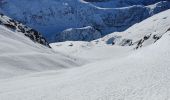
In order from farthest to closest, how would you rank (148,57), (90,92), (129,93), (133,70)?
(148,57)
(133,70)
(90,92)
(129,93)

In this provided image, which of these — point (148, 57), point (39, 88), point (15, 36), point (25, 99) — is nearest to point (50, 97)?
point (25, 99)

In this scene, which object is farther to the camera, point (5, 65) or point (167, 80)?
point (5, 65)

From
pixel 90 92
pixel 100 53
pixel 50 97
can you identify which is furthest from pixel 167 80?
pixel 100 53

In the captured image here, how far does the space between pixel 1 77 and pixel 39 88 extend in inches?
723

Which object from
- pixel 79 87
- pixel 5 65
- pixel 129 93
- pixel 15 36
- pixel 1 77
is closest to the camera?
pixel 129 93

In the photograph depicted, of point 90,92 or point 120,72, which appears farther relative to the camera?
point 120,72

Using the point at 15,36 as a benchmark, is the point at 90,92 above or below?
above

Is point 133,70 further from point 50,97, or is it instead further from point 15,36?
point 15,36

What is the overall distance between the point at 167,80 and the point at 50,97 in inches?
340

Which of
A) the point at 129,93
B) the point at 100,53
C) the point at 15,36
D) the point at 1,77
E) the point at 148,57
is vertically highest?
the point at 129,93

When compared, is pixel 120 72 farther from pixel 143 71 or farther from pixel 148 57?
pixel 148 57

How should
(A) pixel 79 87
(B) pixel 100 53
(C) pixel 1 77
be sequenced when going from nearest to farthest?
1. (A) pixel 79 87
2. (C) pixel 1 77
3. (B) pixel 100 53

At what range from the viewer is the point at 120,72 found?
4009 cm

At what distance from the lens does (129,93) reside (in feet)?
101
